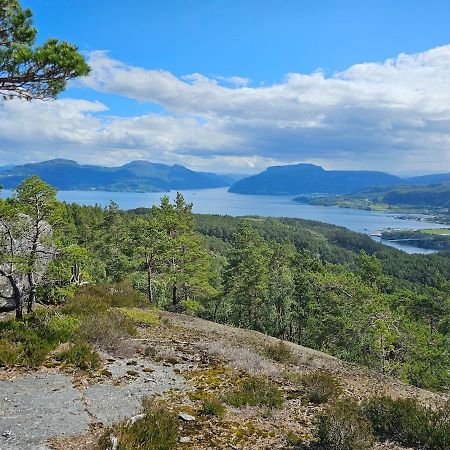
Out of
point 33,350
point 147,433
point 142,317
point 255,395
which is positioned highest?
point 33,350

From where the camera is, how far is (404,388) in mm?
14352

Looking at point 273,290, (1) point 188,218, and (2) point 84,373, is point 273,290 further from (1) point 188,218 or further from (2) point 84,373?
(2) point 84,373

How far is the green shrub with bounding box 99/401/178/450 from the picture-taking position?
7230mm

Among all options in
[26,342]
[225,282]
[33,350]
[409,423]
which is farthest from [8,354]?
[225,282]

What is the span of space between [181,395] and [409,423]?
5721 millimetres

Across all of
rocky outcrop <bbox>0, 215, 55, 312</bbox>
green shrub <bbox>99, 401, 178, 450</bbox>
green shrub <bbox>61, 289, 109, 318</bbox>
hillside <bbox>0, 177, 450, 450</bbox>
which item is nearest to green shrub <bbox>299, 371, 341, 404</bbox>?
hillside <bbox>0, 177, 450, 450</bbox>

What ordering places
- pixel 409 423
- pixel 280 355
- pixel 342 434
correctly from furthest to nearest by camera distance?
pixel 280 355 → pixel 409 423 → pixel 342 434

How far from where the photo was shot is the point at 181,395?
34.5 feet

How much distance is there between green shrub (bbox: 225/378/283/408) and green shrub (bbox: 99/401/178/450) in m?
2.15

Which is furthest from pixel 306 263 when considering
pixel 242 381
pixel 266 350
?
pixel 242 381

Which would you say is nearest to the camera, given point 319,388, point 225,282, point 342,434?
point 342,434

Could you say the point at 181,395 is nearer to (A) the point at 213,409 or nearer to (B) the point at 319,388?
(A) the point at 213,409

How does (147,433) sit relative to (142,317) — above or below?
above

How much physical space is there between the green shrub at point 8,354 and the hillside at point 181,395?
1.20 feet
